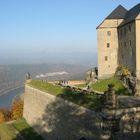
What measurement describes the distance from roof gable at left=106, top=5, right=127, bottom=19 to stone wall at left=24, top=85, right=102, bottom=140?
56.2ft

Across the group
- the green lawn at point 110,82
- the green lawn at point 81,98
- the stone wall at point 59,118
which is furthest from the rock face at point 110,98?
the green lawn at point 110,82

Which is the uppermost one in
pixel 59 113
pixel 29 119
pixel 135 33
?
pixel 135 33

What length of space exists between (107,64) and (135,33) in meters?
9.47

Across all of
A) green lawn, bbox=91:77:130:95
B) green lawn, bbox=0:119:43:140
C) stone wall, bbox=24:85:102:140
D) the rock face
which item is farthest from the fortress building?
the rock face

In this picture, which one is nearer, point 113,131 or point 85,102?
point 113,131

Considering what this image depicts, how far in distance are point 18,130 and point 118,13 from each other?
77.9 ft

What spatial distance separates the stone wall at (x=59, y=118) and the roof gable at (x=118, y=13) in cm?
1714

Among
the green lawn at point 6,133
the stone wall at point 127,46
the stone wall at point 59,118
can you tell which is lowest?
the green lawn at point 6,133

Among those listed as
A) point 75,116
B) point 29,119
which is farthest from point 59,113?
point 29,119

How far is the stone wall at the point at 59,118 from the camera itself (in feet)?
82.3

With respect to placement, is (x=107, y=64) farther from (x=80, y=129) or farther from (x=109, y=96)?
(x=109, y=96)

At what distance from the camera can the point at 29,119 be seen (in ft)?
146

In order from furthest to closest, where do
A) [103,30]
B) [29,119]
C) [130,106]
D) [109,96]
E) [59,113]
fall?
[103,30]
[29,119]
[59,113]
[130,106]
[109,96]

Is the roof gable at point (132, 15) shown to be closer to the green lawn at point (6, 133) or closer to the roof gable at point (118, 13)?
the roof gable at point (118, 13)
